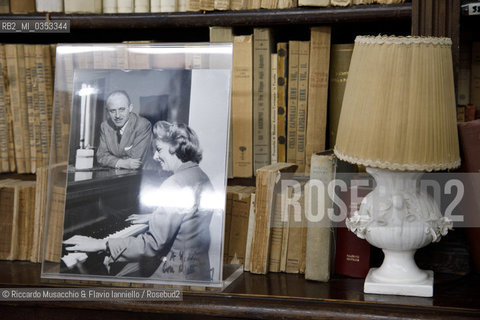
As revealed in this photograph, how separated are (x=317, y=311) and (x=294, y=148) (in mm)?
457

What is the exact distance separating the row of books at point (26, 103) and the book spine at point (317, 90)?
2.26ft

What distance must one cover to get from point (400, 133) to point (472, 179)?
270 mm

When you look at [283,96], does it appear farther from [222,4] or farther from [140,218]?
[140,218]

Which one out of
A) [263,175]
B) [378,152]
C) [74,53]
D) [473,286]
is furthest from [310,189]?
[74,53]

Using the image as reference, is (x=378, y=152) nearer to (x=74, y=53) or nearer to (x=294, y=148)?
(x=294, y=148)

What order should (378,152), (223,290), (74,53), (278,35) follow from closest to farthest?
(378,152) < (223,290) < (74,53) < (278,35)

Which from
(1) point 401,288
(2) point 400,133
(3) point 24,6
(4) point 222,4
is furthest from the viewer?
(3) point 24,6

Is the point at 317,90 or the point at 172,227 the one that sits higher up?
the point at 317,90

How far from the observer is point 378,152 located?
1372 mm

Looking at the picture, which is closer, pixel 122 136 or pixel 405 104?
pixel 405 104

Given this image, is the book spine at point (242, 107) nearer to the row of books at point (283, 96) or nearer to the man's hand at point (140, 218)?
the row of books at point (283, 96)

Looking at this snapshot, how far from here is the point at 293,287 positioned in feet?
5.02

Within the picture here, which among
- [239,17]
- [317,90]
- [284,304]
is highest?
[239,17]

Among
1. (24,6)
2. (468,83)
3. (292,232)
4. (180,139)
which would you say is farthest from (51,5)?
(468,83)
